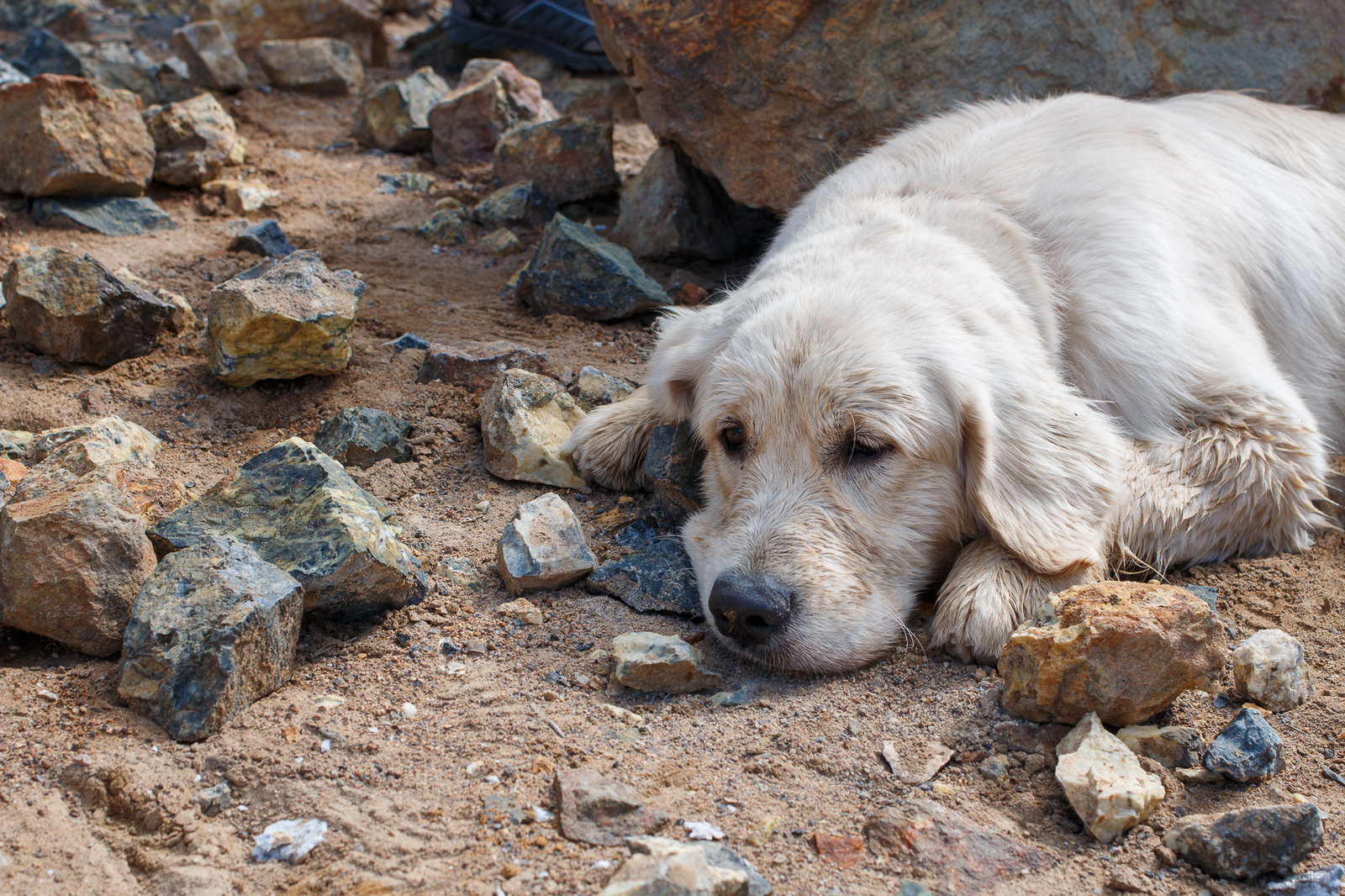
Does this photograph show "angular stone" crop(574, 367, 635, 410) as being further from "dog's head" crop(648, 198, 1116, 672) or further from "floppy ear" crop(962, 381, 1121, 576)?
"floppy ear" crop(962, 381, 1121, 576)

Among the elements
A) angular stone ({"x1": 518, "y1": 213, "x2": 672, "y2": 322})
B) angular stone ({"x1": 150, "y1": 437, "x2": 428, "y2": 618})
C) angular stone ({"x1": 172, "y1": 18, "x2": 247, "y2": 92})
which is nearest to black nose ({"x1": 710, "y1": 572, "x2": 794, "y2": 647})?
angular stone ({"x1": 150, "y1": 437, "x2": 428, "y2": 618})

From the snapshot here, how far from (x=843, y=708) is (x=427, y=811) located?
3.76 ft

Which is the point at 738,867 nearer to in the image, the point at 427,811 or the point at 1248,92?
the point at 427,811

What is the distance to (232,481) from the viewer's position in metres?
3.16

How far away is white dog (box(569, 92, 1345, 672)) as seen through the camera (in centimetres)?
315

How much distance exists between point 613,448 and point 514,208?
8.89 feet

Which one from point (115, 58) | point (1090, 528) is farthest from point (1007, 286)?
point (115, 58)

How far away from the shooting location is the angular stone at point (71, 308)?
4082 millimetres

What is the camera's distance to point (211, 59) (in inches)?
313

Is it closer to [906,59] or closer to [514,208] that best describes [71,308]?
[514,208]

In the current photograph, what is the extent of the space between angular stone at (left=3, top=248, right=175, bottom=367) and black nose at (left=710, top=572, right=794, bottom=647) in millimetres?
2865

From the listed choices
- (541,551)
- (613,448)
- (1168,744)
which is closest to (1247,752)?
(1168,744)

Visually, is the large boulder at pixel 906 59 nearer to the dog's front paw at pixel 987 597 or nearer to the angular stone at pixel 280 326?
the angular stone at pixel 280 326

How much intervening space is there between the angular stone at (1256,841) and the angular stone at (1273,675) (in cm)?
56
